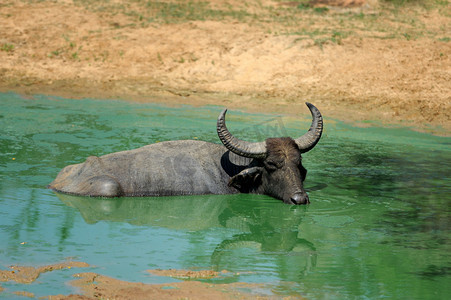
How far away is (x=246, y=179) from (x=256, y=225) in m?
1.62

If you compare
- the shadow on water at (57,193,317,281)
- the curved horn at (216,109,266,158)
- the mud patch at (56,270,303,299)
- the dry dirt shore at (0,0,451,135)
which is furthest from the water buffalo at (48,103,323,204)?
the dry dirt shore at (0,0,451,135)

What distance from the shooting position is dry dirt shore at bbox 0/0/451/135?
→ 20.6 m

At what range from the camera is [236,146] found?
10.9m

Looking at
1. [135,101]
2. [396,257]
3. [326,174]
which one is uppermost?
[396,257]

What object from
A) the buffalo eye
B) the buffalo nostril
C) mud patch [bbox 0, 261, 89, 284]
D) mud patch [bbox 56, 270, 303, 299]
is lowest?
the buffalo nostril

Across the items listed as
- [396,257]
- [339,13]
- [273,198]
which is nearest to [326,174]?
[273,198]

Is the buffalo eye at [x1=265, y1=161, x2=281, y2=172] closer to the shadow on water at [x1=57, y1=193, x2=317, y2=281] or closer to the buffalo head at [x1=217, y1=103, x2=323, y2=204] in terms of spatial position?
the buffalo head at [x1=217, y1=103, x2=323, y2=204]

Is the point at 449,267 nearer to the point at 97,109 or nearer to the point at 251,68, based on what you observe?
the point at 97,109

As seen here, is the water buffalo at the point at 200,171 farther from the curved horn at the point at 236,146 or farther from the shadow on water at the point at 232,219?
the shadow on water at the point at 232,219

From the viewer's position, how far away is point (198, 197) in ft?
35.3

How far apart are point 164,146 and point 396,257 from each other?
15.2 feet

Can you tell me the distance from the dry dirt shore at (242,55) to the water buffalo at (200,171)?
8.56 m

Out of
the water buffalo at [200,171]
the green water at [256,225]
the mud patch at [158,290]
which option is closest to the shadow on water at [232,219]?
the green water at [256,225]

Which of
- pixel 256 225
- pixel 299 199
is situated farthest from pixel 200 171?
pixel 256 225
